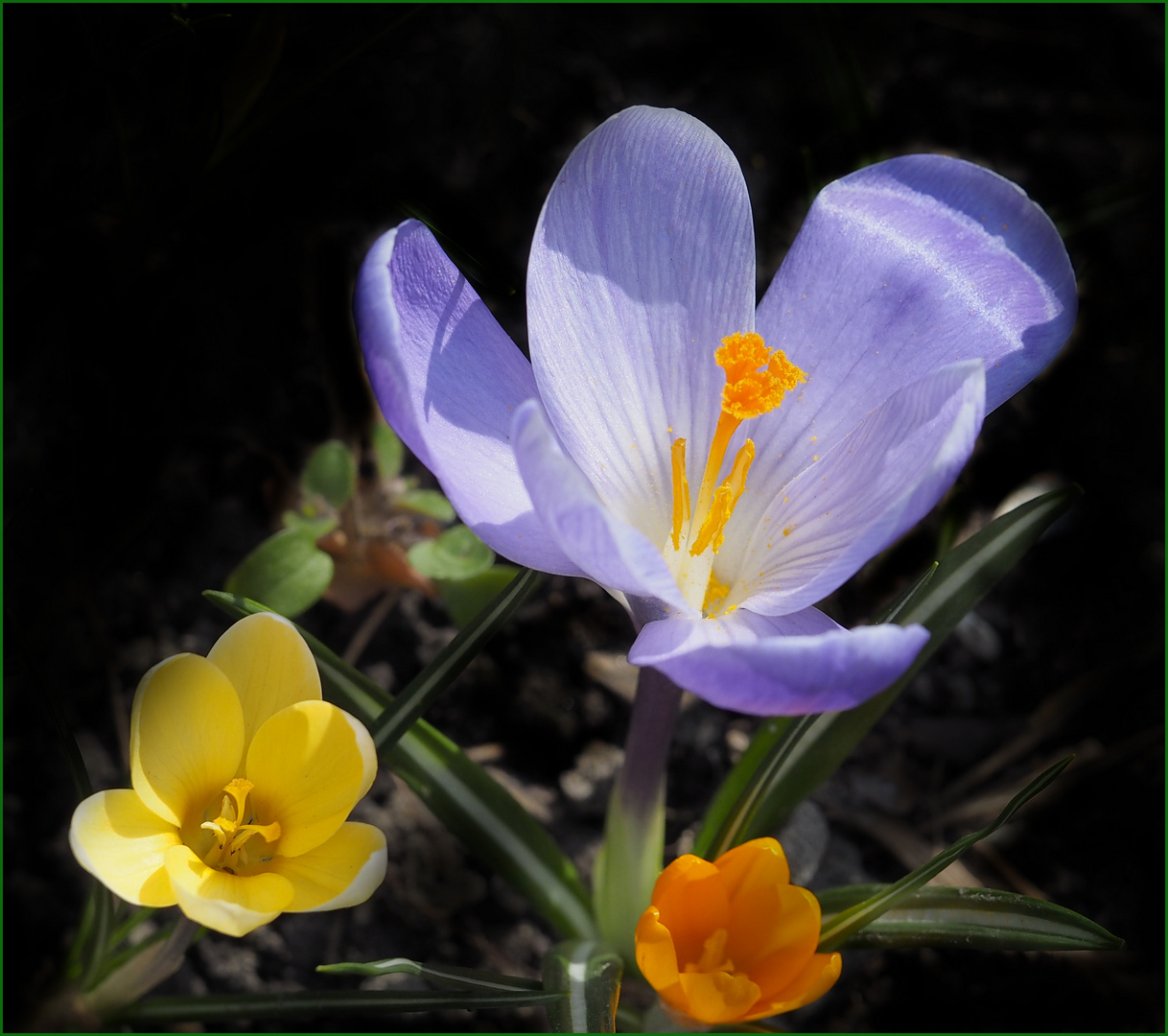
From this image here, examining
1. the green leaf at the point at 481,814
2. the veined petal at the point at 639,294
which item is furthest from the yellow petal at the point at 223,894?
the veined petal at the point at 639,294

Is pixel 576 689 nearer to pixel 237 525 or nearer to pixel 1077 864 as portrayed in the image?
pixel 237 525

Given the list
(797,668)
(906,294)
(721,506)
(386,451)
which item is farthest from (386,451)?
(797,668)

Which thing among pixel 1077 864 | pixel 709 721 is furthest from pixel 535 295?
pixel 1077 864

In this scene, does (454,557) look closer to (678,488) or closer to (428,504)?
(428,504)

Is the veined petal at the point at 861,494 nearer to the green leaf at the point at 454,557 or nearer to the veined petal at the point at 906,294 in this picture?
the veined petal at the point at 906,294

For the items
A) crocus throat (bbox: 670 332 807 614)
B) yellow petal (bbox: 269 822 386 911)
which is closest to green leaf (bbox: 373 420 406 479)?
crocus throat (bbox: 670 332 807 614)
